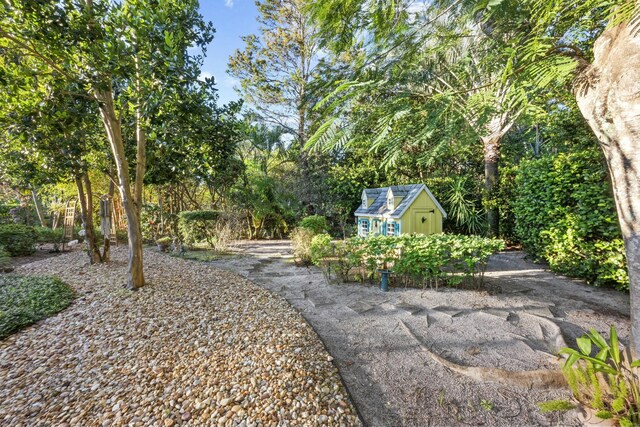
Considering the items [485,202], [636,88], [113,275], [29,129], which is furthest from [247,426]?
[485,202]

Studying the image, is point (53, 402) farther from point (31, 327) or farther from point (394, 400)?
point (394, 400)

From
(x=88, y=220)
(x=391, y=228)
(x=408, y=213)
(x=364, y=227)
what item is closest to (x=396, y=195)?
(x=408, y=213)

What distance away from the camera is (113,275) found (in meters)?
5.05

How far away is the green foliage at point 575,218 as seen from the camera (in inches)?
157

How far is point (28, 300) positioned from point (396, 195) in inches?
271

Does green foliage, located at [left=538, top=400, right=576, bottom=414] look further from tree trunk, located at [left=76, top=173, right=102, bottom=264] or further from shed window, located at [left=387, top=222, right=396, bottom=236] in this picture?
tree trunk, located at [left=76, top=173, right=102, bottom=264]

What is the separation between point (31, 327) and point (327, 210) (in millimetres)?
8854

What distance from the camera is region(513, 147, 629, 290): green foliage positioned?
4.00m

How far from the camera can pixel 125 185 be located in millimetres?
4070

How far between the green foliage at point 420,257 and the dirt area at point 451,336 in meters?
0.26

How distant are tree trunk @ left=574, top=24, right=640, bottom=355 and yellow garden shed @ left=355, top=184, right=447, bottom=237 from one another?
12.9 ft

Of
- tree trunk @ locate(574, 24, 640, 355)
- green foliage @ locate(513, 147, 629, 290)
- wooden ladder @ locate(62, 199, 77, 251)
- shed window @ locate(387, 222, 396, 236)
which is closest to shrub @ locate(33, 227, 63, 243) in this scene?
wooden ladder @ locate(62, 199, 77, 251)

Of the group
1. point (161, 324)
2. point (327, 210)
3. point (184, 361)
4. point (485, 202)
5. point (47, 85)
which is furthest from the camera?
point (327, 210)

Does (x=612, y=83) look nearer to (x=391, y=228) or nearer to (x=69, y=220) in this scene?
(x=391, y=228)
